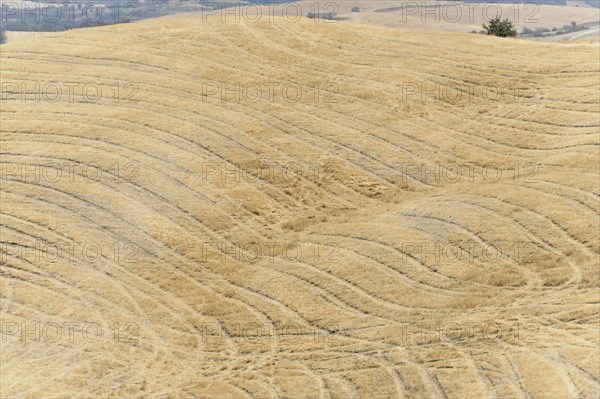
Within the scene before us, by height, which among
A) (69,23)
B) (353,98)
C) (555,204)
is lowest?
(555,204)

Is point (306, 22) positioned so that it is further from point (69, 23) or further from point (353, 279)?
point (69, 23)

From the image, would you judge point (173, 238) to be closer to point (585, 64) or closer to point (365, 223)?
point (365, 223)

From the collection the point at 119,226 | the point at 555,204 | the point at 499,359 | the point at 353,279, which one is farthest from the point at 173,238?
the point at 555,204

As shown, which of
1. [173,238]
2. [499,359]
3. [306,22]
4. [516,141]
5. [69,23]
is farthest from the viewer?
[69,23]

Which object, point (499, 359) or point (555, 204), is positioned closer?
point (499, 359)

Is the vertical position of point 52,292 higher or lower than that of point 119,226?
lower

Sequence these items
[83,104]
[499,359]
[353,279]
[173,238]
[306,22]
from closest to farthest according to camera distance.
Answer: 1. [499,359]
2. [353,279]
3. [173,238]
4. [83,104]
5. [306,22]
